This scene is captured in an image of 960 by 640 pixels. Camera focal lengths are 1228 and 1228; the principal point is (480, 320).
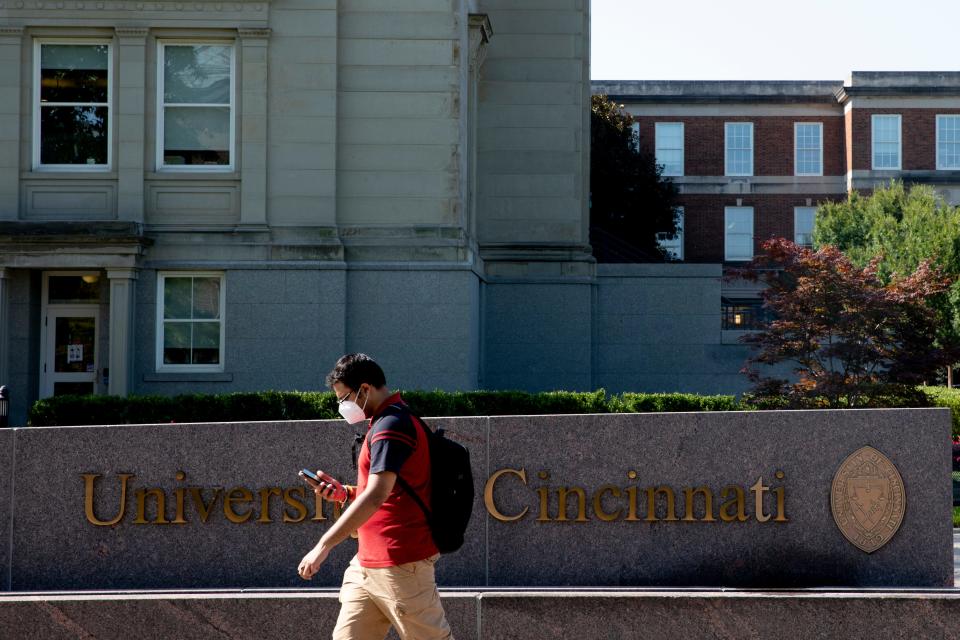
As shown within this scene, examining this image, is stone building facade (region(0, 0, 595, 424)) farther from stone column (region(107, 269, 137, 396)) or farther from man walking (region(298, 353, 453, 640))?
man walking (region(298, 353, 453, 640))

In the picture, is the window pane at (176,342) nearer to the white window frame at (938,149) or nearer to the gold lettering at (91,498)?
Answer: the gold lettering at (91,498)

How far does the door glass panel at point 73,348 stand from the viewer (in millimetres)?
19672

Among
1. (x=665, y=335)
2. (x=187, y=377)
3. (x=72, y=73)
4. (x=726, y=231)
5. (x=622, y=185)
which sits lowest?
(x=187, y=377)

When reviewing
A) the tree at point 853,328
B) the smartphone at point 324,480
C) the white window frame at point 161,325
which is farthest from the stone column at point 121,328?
the smartphone at point 324,480

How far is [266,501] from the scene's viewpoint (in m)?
8.39

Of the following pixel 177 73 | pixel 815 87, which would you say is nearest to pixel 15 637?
pixel 177 73

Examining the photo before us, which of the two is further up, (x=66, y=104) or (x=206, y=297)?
(x=66, y=104)

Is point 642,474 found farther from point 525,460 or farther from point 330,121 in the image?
point 330,121

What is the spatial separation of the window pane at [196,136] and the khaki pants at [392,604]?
1442 cm

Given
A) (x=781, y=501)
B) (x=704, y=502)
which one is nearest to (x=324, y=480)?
(x=704, y=502)

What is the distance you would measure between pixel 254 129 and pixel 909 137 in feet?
113

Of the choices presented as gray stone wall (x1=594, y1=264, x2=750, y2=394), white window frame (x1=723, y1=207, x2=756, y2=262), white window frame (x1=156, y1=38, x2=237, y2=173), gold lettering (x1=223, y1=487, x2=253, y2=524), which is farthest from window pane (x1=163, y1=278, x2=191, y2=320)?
white window frame (x1=723, y1=207, x2=756, y2=262)

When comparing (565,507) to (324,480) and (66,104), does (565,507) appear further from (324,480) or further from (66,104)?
(66,104)

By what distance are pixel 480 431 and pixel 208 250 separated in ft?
38.7
